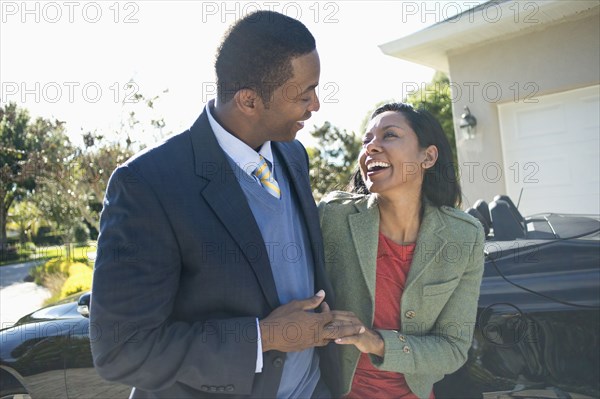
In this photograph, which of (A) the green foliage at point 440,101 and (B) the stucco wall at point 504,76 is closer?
(B) the stucco wall at point 504,76

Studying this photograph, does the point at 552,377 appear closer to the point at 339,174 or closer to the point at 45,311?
the point at 45,311

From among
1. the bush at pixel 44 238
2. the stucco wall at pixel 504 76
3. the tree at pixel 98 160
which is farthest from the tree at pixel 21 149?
the stucco wall at pixel 504 76

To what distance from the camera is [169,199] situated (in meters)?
1.44

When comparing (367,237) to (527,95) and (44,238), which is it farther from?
(44,238)

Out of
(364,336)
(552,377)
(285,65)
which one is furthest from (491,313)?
(285,65)

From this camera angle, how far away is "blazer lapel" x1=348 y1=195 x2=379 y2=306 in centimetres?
195

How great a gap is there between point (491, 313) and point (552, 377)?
0.40 metres

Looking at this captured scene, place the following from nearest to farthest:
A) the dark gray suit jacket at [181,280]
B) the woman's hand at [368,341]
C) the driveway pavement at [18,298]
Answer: the dark gray suit jacket at [181,280]
the woman's hand at [368,341]
the driveway pavement at [18,298]

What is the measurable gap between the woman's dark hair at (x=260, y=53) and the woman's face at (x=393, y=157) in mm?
528

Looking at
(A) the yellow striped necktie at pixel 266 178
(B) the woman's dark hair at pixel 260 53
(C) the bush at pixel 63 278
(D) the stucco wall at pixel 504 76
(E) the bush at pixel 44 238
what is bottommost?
(E) the bush at pixel 44 238

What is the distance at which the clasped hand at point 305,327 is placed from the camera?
149cm

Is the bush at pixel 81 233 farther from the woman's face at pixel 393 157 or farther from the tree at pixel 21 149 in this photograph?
the woman's face at pixel 393 157

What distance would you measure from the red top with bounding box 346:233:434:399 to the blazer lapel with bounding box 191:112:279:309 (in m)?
0.54

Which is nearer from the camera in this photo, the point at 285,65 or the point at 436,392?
the point at 285,65
